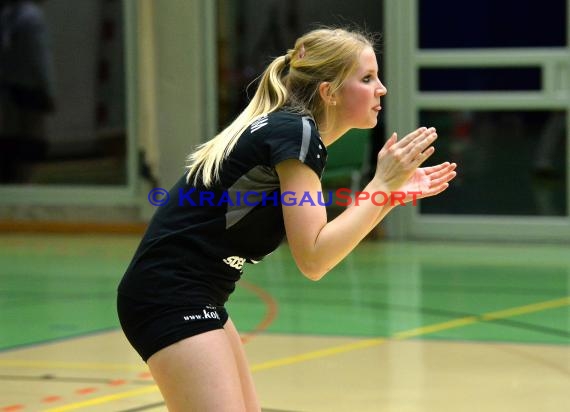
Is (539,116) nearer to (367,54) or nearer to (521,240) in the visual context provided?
(521,240)

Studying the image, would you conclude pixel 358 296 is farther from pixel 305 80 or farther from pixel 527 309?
pixel 305 80

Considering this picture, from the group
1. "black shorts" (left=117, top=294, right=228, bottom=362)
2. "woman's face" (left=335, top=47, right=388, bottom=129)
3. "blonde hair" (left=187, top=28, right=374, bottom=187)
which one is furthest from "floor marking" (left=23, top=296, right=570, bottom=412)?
"woman's face" (left=335, top=47, right=388, bottom=129)

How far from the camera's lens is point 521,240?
30.7 ft

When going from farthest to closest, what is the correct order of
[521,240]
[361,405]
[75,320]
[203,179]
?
1. [521,240]
2. [75,320]
3. [361,405]
4. [203,179]

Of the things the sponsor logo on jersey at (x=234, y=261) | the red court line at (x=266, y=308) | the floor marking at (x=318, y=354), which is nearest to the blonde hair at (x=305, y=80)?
the sponsor logo on jersey at (x=234, y=261)

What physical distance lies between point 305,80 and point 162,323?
0.68 m

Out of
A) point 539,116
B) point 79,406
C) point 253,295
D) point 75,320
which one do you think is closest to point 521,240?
point 539,116

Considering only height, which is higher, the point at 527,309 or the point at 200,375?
the point at 200,375

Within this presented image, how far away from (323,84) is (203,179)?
1.25ft

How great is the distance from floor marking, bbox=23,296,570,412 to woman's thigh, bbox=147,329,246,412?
1.80m

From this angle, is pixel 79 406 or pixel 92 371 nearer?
pixel 79 406

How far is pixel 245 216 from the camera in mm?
2596

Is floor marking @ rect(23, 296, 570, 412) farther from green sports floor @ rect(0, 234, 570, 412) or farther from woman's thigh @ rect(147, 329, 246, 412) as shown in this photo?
woman's thigh @ rect(147, 329, 246, 412)

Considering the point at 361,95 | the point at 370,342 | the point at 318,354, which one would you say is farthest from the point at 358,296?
the point at 361,95
